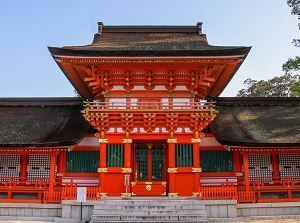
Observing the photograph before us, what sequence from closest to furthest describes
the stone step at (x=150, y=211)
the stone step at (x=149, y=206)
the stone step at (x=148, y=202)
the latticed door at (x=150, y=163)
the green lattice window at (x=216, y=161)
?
the stone step at (x=150, y=211)
the stone step at (x=149, y=206)
the stone step at (x=148, y=202)
the latticed door at (x=150, y=163)
the green lattice window at (x=216, y=161)

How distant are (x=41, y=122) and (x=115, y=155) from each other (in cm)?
575

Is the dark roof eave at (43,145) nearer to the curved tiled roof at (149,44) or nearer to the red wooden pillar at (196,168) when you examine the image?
the curved tiled roof at (149,44)

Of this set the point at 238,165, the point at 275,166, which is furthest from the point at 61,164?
the point at 275,166

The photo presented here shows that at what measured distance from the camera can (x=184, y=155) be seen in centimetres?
1712

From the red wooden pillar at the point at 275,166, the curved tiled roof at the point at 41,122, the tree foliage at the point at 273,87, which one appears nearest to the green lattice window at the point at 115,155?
the curved tiled roof at the point at 41,122

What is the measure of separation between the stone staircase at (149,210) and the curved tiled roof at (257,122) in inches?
166

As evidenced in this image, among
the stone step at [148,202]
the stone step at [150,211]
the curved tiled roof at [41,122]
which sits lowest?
the stone step at [150,211]

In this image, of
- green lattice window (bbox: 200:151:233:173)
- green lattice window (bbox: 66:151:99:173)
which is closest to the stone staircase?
green lattice window (bbox: 66:151:99:173)

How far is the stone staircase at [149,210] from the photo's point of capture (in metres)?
14.2

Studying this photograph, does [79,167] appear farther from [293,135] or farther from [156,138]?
[293,135]

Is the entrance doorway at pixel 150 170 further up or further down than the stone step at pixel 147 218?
further up

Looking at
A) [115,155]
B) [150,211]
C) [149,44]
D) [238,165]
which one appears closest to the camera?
[150,211]

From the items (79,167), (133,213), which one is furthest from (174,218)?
(79,167)

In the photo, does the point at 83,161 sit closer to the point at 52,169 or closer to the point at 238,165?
the point at 52,169
